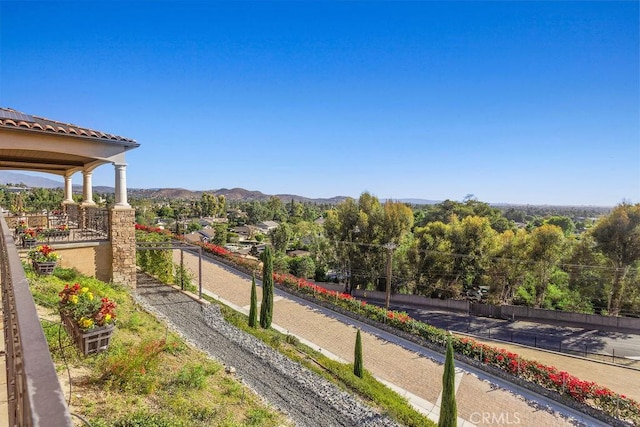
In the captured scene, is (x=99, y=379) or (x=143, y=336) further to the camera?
(x=143, y=336)

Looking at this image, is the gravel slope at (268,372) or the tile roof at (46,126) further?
the tile roof at (46,126)

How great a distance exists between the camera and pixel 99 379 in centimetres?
482

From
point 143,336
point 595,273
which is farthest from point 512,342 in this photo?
point 143,336

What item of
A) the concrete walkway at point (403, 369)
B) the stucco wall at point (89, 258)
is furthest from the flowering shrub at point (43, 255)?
the concrete walkway at point (403, 369)

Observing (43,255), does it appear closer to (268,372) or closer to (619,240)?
(268,372)

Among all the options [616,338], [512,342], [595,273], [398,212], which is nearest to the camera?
[512,342]

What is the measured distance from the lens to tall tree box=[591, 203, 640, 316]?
19.8 m

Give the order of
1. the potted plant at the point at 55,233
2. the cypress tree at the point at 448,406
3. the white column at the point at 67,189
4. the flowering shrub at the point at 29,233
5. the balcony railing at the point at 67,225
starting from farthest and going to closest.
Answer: the white column at the point at 67,189 → the balcony railing at the point at 67,225 → the potted plant at the point at 55,233 → the flowering shrub at the point at 29,233 → the cypress tree at the point at 448,406

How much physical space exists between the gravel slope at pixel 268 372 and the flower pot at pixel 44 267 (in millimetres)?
2559

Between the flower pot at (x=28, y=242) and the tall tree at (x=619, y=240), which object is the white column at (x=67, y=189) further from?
the tall tree at (x=619, y=240)

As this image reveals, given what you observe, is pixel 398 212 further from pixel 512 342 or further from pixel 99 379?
pixel 99 379

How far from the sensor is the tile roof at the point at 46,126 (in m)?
8.38

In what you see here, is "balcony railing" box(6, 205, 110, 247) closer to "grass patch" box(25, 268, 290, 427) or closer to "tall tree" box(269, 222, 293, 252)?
"grass patch" box(25, 268, 290, 427)

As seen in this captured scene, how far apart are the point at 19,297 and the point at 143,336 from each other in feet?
21.3
